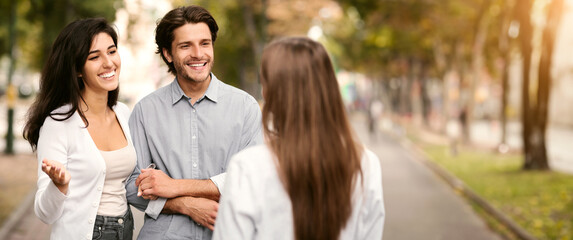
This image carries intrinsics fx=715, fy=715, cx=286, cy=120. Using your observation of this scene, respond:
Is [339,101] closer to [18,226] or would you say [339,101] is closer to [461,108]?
[18,226]

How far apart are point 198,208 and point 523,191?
11.8 meters

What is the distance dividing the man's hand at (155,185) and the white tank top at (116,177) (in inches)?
8.7

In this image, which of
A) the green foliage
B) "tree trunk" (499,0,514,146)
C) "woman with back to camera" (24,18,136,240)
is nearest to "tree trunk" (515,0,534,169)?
"tree trunk" (499,0,514,146)

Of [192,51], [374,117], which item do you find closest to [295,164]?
[192,51]

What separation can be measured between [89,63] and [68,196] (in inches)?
25.0

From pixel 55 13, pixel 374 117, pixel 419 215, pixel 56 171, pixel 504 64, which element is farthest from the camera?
pixel 374 117

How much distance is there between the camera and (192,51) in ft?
10.7

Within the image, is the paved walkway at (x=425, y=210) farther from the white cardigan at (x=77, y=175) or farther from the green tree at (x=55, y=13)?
the green tree at (x=55, y=13)

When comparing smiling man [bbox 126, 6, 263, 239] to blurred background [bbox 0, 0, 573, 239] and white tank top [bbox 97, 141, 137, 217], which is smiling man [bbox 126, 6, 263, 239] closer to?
white tank top [bbox 97, 141, 137, 217]

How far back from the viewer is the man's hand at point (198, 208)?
3.11 metres

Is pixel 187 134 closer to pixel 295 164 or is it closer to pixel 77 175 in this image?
pixel 77 175

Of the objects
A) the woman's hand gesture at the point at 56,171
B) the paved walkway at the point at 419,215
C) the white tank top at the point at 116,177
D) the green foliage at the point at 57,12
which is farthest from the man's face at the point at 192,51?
the green foliage at the point at 57,12

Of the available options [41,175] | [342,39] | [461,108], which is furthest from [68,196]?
[342,39]

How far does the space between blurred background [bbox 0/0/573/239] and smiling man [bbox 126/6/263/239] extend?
0.46m
